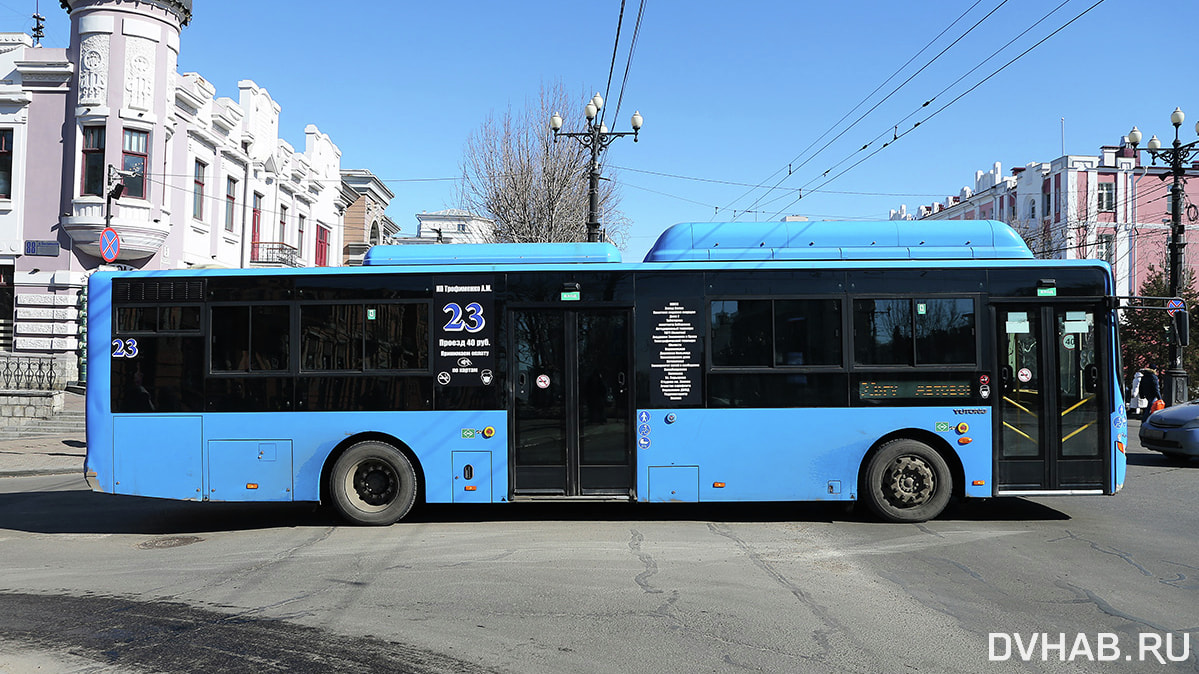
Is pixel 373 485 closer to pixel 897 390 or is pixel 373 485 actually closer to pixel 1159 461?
pixel 897 390

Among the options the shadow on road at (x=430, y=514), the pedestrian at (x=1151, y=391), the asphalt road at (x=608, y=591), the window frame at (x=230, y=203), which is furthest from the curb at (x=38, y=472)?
the pedestrian at (x=1151, y=391)

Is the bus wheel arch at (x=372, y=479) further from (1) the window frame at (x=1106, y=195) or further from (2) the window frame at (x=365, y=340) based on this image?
(1) the window frame at (x=1106, y=195)

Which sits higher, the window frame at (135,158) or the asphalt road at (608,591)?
the window frame at (135,158)

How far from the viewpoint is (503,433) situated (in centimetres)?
891

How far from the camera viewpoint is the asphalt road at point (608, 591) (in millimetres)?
4961

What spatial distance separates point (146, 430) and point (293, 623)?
4462mm

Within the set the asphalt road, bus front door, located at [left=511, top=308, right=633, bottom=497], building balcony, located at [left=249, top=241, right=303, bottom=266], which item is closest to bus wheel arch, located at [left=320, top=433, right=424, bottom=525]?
the asphalt road

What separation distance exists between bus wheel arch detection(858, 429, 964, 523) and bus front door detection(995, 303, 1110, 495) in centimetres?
60

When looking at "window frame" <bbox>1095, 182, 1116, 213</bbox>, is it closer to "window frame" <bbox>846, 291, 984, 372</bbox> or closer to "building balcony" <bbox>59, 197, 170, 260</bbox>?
"window frame" <bbox>846, 291, 984, 372</bbox>

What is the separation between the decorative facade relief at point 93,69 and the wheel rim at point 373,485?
19388mm

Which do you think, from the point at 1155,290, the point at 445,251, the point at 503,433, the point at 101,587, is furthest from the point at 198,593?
the point at 1155,290

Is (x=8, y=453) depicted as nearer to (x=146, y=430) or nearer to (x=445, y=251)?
(x=146, y=430)

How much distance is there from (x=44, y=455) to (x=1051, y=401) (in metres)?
16.9

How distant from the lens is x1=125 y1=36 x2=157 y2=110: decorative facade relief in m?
23.0
